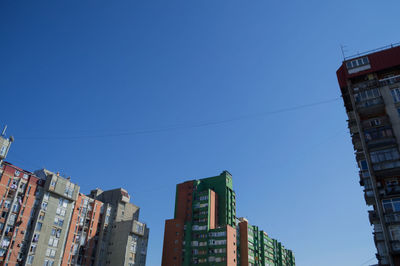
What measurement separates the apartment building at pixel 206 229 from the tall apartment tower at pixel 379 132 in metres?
59.3

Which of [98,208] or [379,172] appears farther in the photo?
[98,208]

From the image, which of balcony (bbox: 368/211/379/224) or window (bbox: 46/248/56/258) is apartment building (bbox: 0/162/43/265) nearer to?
window (bbox: 46/248/56/258)

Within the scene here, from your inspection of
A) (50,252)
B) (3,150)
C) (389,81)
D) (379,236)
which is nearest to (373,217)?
(379,236)

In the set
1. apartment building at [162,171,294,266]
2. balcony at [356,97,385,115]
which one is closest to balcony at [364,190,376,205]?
balcony at [356,97,385,115]

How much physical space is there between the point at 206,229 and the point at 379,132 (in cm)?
6813

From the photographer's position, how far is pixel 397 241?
3466 centimetres

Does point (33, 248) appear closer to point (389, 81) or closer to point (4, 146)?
point (4, 146)

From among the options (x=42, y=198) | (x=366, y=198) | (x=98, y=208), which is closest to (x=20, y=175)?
(x=42, y=198)

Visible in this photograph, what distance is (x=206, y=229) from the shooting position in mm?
98750

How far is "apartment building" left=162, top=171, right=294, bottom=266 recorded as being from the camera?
3735 inches

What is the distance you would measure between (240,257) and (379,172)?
7103 centimetres

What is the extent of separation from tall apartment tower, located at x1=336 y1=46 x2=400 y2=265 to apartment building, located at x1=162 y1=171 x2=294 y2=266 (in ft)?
195

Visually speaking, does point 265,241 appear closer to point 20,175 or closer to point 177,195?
point 177,195

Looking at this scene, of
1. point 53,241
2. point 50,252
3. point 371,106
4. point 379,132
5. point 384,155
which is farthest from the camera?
point 53,241
